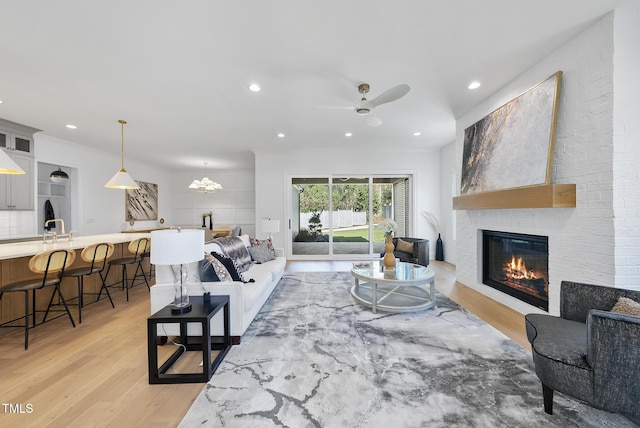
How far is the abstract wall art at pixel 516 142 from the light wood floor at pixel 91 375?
64.5 inches

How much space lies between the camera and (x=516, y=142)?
3.09 m

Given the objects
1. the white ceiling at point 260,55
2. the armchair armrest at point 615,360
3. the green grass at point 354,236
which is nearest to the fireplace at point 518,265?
the armchair armrest at point 615,360

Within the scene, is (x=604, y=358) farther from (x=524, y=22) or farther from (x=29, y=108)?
(x=29, y=108)

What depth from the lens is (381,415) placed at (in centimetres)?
159

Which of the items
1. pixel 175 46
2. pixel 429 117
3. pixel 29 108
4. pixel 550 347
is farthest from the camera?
pixel 429 117

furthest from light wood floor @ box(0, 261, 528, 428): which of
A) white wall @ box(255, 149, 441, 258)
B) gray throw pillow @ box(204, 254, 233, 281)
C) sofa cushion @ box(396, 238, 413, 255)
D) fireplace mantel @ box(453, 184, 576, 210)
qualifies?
white wall @ box(255, 149, 441, 258)

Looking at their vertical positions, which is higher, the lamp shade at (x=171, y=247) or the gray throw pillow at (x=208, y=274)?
the lamp shade at (x=171, y=247)

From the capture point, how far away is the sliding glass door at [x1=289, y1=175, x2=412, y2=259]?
6.84 metres

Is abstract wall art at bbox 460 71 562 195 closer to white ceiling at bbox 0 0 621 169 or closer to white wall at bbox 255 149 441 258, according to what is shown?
white ceiling at bbox 0 0 621 169

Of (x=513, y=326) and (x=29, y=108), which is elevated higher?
(x=29, y=108)

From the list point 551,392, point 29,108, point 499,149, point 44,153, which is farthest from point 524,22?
point 44,153

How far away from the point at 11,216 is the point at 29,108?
2.14 meters

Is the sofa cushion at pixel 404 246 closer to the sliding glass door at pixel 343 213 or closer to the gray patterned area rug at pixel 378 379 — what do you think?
the sliding glass door at pixel 343 213

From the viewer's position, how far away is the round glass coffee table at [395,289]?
124 inches
